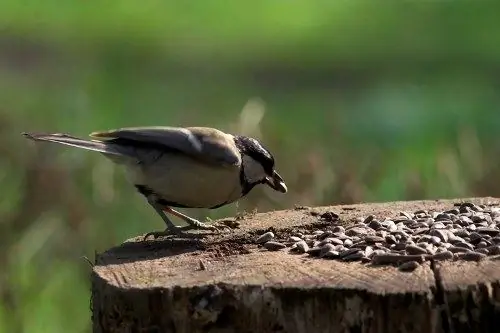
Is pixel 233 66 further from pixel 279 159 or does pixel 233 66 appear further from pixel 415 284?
pixel 415 284

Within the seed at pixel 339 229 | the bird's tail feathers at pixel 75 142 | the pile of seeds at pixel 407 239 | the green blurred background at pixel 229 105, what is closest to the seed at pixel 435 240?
the pile of seeds at pixel 407 239

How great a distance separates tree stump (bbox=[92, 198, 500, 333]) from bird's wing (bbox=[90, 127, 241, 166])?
58 centimetres

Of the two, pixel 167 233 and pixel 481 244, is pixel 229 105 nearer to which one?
pixel 167 233

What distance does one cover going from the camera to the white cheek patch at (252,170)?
→ 3.49 m

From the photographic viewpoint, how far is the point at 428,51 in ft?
27.5

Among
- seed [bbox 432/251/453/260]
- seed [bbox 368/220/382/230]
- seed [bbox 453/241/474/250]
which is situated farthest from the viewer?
seed [bbox 368/220/382/230]

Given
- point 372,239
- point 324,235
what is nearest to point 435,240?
point 372,239

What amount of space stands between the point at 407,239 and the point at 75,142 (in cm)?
119

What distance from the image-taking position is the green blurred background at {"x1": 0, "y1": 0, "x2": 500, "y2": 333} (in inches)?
186

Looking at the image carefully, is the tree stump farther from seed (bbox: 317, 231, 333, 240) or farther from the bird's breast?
the bird's breast

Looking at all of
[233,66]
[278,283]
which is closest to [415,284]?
[278,283]

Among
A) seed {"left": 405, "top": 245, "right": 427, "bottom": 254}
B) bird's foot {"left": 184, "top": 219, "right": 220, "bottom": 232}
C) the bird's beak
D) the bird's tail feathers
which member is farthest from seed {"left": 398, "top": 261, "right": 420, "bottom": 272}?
the bird's tail feathers

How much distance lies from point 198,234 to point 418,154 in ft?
8.35

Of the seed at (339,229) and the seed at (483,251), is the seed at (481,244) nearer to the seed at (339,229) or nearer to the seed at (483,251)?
the seed at (483,251)
